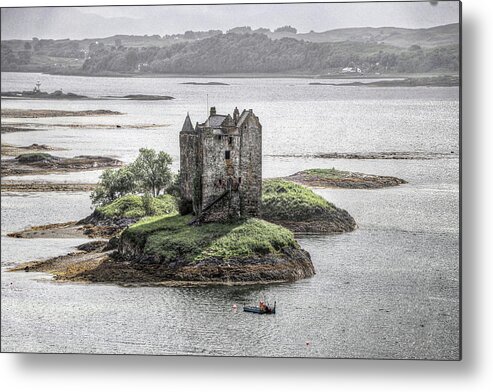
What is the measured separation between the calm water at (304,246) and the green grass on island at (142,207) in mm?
1375

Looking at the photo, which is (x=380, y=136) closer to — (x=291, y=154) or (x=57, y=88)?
(x=291, y=154)

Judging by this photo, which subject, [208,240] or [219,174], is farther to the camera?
[219,174]

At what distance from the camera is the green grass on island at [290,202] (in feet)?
77.8

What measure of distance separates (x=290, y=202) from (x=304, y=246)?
47.3 inches

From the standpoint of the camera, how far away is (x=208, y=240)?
2456 cm

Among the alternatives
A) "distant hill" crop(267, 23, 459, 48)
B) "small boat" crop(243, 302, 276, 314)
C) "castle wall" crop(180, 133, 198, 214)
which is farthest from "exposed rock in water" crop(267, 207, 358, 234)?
"distant hill" crop(267, 23, 459, 48)

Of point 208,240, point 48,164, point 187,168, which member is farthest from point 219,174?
point 48,164

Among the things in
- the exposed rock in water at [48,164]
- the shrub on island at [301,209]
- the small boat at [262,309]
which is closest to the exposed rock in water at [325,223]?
the shrub on island at [301,209]

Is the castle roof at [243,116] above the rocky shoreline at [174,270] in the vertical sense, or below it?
above

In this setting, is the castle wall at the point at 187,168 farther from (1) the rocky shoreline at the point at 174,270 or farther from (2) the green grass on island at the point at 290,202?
(1) the rocky shoreline at the point at 174,270

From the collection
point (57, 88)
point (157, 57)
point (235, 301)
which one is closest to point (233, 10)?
point (157, 57)

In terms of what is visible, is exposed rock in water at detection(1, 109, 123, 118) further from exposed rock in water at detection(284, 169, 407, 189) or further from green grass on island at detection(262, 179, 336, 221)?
exposed rock in water at detection(284, 169, 407, 189)

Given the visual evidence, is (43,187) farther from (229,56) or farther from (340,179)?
(340,179)

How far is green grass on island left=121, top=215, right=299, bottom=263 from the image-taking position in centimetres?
2431
